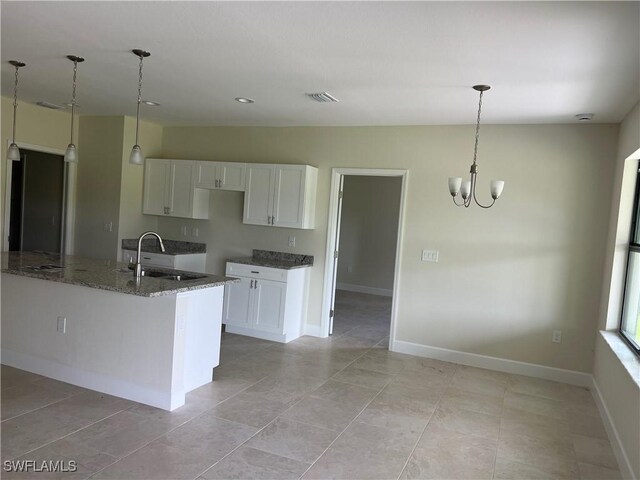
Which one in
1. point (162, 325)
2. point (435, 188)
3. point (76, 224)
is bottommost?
point (162, 325)

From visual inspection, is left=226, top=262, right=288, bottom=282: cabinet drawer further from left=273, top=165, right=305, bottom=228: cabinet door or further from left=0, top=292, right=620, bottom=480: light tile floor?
left=0, top=292, right=620, bottom=480: light tile floor

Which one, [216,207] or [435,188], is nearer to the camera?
[435,188]

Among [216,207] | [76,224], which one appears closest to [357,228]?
[216,207]

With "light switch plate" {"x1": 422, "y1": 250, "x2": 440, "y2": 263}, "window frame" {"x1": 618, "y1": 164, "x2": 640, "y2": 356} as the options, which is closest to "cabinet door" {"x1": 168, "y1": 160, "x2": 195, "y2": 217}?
"light switch plate" {"x1": 422, "y1": 250, "x2": 440, "y2": 263}

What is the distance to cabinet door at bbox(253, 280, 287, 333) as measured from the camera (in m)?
5.30

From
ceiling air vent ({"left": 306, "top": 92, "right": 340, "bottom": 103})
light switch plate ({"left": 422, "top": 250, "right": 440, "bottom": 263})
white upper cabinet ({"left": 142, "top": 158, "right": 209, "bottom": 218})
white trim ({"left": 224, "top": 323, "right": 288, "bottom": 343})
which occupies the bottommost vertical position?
white trim ({"left": 224, "top": 323, "right": 288, "bottom": 343})

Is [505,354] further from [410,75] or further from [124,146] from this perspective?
[124,146]

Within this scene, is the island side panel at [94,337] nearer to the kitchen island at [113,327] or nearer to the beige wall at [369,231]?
the kitchen island at [113,327]

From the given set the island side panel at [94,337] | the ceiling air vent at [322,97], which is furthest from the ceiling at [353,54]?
the island side panel at [94,337]

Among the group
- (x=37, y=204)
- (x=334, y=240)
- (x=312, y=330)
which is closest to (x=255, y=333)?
(x=312, y=330)

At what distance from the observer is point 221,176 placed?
584 centimetres

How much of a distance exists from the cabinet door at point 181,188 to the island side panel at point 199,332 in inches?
97.3

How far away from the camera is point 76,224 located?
6254 millimetres

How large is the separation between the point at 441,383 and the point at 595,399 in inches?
51.0
